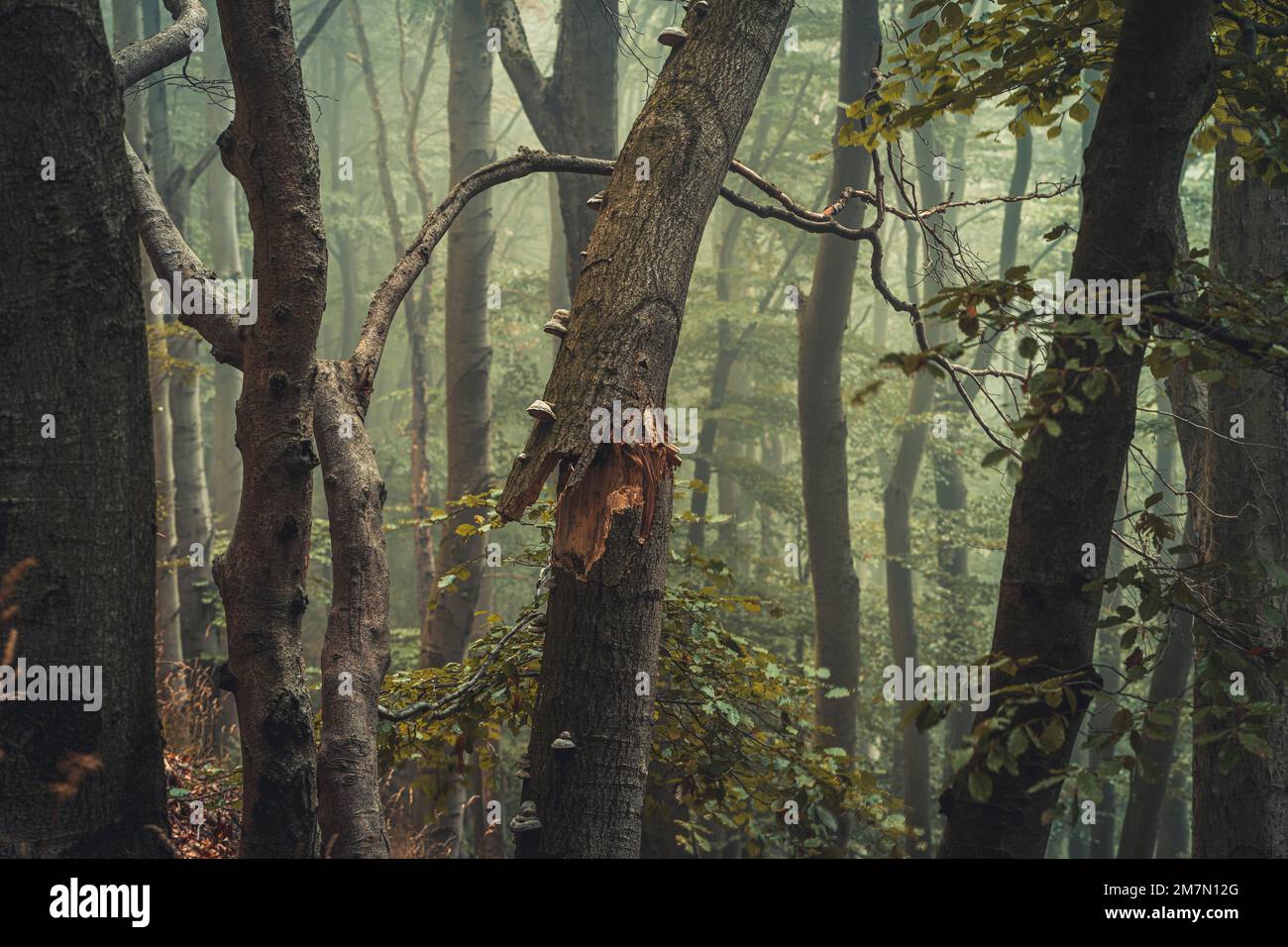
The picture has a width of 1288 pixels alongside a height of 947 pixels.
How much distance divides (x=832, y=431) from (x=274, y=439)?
786cm

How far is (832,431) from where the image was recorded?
430 inches

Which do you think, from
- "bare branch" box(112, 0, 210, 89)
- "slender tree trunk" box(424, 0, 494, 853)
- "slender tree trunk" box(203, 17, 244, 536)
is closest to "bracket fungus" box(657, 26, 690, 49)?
"bare branch" box(112, 0, 210, 89)

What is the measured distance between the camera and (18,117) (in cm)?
321

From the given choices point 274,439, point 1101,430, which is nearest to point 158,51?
point 274,439

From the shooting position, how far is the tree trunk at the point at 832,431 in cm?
1080

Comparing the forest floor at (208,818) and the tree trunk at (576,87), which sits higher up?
the tree trunk at (576,87)

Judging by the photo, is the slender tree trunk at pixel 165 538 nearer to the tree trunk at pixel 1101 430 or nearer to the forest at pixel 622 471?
the forest at pixel 622 471

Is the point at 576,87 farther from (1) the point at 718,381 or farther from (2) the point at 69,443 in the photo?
(1) the point at 718,381

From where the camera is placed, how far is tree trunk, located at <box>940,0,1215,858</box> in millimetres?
3357

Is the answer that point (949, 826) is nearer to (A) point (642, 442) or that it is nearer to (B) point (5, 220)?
(A) point (642, 442)

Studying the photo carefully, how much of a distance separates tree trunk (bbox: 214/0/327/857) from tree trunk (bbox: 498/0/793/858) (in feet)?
2.95

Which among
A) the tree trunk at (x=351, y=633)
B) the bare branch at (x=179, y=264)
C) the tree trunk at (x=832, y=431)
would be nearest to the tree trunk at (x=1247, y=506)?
the tree trunk at (x=351, y=633)

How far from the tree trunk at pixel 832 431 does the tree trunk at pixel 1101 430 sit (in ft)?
24.1
